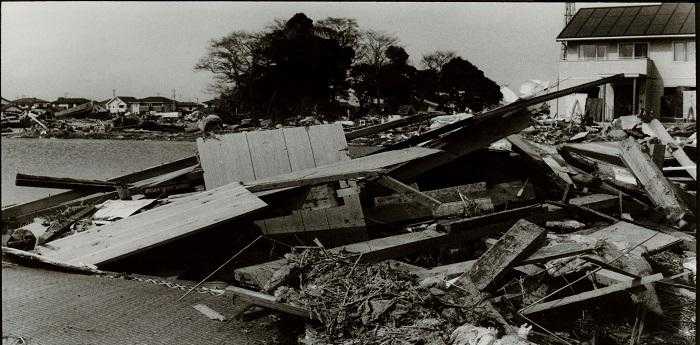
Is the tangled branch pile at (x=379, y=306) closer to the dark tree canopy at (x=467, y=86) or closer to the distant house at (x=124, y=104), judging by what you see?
the dark tree canopy at (x=467, y=86)

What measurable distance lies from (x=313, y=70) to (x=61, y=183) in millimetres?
23288

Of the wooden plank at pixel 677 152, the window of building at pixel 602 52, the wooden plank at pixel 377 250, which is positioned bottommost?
the wooden plank at pixel 677 152

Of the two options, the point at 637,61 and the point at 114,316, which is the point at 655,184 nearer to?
the point at 114,316

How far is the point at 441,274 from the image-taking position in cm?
537

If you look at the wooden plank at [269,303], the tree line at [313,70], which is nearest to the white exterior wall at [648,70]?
the tree line at [313,70]

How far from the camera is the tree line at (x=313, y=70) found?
2961cm

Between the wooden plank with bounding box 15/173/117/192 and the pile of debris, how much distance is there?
2 centimetres

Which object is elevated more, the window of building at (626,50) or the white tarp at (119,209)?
the window of building at (626,50)

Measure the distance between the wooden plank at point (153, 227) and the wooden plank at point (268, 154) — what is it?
1316 millimetres

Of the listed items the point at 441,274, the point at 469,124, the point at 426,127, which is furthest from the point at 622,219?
the point at 426,127

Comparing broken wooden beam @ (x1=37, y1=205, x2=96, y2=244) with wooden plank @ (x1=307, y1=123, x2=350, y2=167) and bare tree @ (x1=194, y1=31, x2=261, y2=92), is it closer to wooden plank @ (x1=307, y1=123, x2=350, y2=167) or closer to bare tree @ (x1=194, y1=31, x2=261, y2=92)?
wooden plank @ (x1=307, y1=123, x2=350, y2=167)

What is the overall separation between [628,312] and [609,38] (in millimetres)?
30135

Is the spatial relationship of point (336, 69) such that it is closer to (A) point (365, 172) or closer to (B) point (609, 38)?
(B) point (609, 38)

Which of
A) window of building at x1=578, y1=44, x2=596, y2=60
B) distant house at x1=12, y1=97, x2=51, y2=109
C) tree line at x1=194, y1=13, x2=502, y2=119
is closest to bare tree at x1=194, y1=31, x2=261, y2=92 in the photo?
tree line at x1=194, y1=13, x2=502, y2=119
